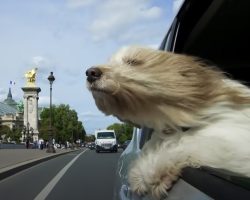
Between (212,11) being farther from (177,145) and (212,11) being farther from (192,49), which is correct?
(177,145)

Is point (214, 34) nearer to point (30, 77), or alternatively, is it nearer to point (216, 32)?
point (216, 32)

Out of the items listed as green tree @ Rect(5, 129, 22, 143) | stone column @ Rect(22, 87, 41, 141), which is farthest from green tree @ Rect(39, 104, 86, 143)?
stone column @ Rect(22, 87, 41, 141)

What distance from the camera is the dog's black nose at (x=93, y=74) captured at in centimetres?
273

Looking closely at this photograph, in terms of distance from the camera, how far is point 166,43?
4.52m

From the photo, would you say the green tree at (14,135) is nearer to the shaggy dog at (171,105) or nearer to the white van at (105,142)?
the white van at (105,142)

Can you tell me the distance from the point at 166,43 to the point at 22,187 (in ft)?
43.5

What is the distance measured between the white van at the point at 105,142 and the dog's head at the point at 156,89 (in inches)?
2247

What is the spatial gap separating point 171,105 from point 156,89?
0.31 feet

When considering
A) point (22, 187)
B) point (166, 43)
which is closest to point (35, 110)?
point (22, 187)

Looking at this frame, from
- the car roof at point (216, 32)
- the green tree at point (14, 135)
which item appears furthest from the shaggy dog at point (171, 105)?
the green tree at point (14, 135)

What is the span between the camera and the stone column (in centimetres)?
14712

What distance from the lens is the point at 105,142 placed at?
61.0 metres

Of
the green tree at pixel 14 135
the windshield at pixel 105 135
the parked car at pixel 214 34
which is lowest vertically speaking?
the parked car at pixel 214 34

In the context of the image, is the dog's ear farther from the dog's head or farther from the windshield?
the windshield
